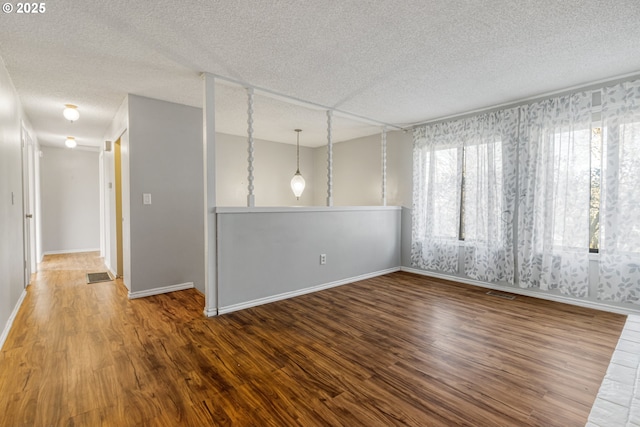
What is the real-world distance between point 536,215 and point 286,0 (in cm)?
360

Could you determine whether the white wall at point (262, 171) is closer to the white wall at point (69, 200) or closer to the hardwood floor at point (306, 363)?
the hardwood floor at point (306, 363)

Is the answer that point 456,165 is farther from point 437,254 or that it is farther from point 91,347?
point 91,347

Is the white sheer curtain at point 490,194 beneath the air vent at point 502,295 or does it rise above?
above

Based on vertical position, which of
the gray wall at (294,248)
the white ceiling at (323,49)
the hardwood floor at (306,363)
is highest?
the white ceiling at (323,49)

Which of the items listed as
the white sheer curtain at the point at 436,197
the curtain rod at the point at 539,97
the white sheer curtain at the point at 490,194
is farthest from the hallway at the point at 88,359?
the curtain rod at the point at 539,97

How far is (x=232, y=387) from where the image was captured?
76.0 inches

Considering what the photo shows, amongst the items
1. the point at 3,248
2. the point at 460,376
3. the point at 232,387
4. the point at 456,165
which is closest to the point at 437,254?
the point at 456,165

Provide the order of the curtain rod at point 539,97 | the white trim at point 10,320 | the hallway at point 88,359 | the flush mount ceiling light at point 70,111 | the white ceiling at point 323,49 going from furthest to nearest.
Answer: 1. the flush mount ceiling light at point 70,111
2. the curtain rod at point 539,97
3. the white trim at point 10,320
4. the white ceiling at point 323,49
5. the hallway at point 88,359

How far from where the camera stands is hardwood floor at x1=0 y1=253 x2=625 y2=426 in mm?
1703

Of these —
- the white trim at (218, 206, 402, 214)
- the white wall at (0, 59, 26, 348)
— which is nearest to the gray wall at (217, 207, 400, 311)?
the white trim at (218, 206, 402, 214)

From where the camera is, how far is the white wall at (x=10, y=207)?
104 inches

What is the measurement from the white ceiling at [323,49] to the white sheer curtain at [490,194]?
15.0 inches

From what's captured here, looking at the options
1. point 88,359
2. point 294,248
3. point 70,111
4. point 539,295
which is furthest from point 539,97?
point 70,111

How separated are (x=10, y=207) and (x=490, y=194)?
544 cm
